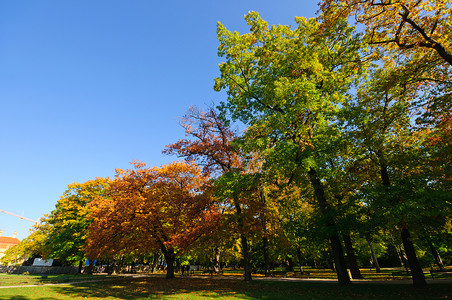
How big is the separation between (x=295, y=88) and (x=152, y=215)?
52.5ft

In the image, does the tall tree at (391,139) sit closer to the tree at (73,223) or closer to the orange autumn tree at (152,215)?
the orange autumn tree at (152,215)

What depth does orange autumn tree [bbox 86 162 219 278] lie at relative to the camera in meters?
18.3

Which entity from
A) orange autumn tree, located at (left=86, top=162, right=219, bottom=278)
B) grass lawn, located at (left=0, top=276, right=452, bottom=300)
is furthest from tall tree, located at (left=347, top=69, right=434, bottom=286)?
orange autumn tree, located at (left=86, top=162, right=219, bottom=278)

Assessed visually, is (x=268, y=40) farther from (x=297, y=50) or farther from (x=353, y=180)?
(x=353, y=180)

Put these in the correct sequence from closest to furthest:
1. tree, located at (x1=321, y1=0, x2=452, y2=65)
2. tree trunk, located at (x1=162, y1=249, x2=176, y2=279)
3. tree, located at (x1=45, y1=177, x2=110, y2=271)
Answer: tree, located at (x1=321, y1=0, x2=452, y2=65)
tree trunk, located at (x1=162, y1=249, x2=176, y2=279)
tree, located at (x1=45, y1=177, x2=110, y2=271)

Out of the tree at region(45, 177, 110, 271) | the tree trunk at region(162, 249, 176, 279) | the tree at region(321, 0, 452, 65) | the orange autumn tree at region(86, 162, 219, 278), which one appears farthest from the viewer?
the tree at region(45, 177, 110, 271)

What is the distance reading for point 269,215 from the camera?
62.1 ft

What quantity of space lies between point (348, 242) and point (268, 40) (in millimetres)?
19605

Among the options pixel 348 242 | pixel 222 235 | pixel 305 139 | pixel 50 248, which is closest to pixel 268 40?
pixel 305 139

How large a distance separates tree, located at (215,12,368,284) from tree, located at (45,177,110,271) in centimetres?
2664

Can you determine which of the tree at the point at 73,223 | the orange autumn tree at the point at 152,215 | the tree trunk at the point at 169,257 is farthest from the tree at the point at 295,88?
the tree at the point at 73,223

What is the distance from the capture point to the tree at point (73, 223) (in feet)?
96.9

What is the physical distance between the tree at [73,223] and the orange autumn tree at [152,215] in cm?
1149

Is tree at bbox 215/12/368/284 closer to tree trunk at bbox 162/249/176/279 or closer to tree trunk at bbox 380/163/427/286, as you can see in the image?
tree trunk at bbox 380/163/427/286
